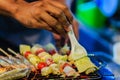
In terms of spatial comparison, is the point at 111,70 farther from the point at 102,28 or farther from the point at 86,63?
the point at 102,28

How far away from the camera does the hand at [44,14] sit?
1.11 m

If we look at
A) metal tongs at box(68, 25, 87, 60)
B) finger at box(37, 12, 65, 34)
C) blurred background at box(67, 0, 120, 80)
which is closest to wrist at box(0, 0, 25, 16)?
finger at box(37, 12, 65, 34)

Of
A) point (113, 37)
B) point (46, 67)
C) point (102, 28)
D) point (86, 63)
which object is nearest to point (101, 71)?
point (86, 63)

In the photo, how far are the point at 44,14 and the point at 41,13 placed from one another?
0.01m

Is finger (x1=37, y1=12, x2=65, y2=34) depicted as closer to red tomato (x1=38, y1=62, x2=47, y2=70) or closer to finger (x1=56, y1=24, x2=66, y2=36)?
finger (x1=56, y1=24, x2=66, y2=36)

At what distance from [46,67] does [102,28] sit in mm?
2474

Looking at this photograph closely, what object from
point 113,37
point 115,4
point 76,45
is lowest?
point 76,45

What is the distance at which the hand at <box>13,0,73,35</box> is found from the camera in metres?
1.11

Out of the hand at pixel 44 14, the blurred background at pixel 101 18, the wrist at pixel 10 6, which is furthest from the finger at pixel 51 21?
the blurred background at pixel 101 18

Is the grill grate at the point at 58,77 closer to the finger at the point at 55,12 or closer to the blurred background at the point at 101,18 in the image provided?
the finger at the point at 55,12

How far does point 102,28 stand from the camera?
11.5 feet

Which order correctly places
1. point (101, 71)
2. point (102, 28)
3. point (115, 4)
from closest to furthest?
point (101, 71) → point (115, 4) → point (102, 28)

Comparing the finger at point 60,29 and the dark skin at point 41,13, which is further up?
the dark skin at point 41,13

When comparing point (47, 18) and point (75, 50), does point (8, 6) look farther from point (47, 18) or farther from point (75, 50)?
point (75, 50)
